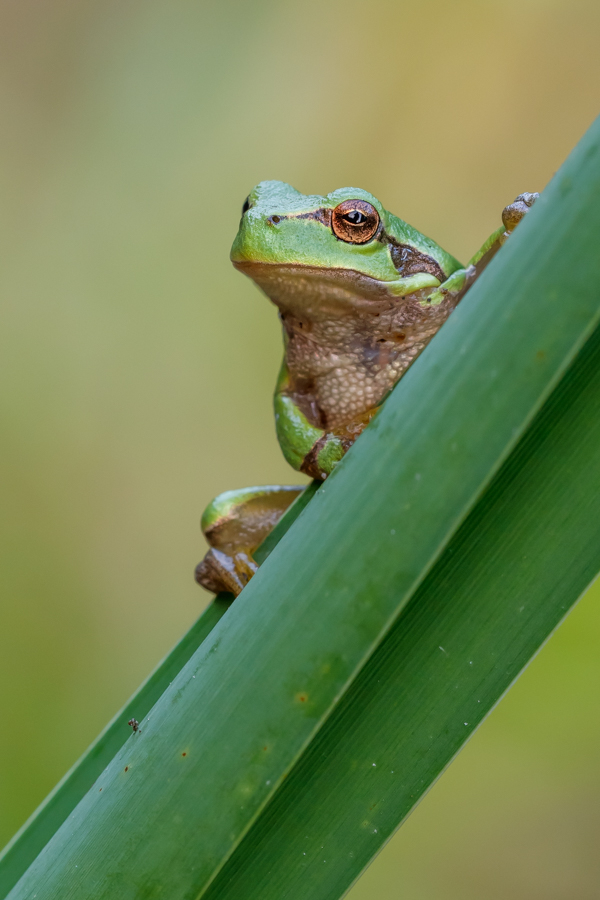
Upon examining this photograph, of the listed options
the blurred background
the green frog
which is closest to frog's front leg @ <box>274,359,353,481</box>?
the green frog

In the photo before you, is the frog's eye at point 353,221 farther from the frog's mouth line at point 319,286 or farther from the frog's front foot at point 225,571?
the frog's front foot at point 225,571

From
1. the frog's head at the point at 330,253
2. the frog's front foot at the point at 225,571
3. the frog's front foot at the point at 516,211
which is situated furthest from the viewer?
the frog's front foot at the point at 225,571

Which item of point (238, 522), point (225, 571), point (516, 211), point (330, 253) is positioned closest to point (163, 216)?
point (238, 522)

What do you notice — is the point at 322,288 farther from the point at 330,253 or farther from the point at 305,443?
the point at 305,443

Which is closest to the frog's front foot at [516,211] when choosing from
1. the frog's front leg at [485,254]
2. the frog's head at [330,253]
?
the frog's front leg at [485,254]

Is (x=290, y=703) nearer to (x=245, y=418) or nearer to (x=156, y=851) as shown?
(x=156, y=851)

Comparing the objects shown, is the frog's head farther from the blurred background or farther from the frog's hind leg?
the blurred background
